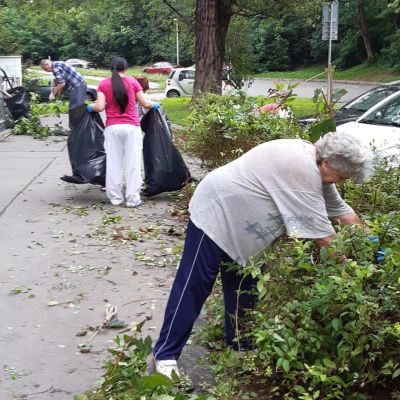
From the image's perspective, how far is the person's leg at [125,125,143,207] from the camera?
25.9ft

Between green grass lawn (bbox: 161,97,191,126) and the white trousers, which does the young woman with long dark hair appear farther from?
green grass lawn (bbox: 161,97,191,126)

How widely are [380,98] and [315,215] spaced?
305 inches

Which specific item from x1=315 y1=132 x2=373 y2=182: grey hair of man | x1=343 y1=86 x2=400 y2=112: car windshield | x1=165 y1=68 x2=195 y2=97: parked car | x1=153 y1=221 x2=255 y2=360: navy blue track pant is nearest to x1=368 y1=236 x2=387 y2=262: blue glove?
x1=315 y1=132 x2=373 y2=182: grey hair of man

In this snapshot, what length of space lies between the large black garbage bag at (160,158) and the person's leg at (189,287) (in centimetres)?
449

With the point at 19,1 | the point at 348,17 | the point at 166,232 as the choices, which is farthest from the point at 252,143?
the point at 348,17

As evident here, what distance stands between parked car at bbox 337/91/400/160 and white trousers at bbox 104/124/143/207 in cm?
230

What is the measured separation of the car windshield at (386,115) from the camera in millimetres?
8992

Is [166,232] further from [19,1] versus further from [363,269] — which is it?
[19,1]

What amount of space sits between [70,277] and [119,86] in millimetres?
2948

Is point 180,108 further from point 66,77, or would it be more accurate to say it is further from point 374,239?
point 374,239

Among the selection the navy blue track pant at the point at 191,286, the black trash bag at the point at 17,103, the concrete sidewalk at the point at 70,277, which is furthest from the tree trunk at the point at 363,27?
the navy blue track pant at the point at 191,286

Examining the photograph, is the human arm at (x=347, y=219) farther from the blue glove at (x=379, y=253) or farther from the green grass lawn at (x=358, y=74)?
the green grass lawn at (x=358, y=74)

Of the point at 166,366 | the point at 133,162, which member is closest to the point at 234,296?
the point at 166,366

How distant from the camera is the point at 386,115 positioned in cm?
930
